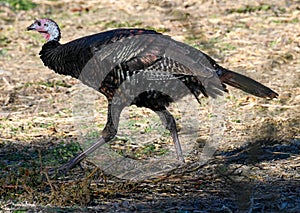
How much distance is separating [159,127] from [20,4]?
239 inches

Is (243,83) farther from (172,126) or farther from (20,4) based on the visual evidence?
(20,4)

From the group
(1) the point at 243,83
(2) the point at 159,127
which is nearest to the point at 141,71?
(1) the point at 243,83

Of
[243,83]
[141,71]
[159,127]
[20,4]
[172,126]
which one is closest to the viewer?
[141,71]

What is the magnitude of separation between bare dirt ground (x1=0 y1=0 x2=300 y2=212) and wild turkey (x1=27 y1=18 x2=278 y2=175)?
1.34ft

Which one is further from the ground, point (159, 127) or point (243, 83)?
point (243, 83)

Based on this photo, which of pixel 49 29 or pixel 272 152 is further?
pixel 49 29

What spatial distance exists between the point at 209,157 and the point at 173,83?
2.96 ft

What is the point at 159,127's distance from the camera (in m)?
7.35

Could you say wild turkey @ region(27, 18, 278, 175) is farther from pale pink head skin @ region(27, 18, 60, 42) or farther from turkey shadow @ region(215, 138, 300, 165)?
turkey shadow @ region(215, 138, 300, 165)

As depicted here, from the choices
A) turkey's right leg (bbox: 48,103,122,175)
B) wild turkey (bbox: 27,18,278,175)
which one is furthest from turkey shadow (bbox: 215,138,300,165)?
turkey's right leg (bbox: 48,103,122,175)

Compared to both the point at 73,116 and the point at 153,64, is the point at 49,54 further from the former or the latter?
the point at 73,116

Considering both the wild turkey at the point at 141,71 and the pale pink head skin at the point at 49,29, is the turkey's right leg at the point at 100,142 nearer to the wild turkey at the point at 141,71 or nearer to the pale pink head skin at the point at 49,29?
the wild turkey at the point at 141,71

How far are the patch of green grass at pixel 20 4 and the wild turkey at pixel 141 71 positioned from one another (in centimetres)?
651

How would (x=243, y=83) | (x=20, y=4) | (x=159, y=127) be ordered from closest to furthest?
1. (x=243, y=83)
2. (x=159, y=127)
3. (x=20, y=4)
